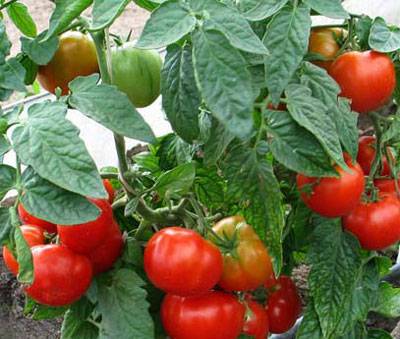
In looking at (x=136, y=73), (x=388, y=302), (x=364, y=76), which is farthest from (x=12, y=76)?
(x=388, y=302)

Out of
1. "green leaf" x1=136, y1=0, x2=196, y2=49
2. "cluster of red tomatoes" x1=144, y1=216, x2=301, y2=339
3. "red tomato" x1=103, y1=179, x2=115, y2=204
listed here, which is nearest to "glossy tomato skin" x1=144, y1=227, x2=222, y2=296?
"cluster of red tomatoes" x1=144, y1=216, x2=301, y2=339

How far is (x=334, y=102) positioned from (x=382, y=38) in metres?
0.12

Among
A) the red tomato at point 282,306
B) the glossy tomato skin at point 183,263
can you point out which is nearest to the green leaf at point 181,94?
the glossy tomato skin at point 183,263

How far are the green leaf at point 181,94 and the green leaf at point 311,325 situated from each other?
0.33 meters

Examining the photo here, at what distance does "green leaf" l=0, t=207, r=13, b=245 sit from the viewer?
2.00 feet

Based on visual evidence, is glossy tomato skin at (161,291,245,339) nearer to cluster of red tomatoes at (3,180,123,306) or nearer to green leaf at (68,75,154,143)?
cluster of red tomatoes at (3,180,123,306)

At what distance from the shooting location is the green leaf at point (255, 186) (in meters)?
0.64

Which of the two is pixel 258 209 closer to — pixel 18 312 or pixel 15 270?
pixel 15 270

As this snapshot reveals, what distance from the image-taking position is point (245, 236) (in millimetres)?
747

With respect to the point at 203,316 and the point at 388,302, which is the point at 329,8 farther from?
the point at 388,302

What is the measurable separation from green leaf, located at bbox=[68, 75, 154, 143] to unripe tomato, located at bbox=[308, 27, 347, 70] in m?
0.25

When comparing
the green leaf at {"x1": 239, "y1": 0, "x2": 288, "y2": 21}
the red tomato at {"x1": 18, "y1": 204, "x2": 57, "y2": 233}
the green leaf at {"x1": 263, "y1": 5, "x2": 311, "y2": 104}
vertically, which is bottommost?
the red tomato at {"x1": 18, "y1": 204, "x2": 57, "y2": 233}

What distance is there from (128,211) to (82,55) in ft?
0.59

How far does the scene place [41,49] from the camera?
0.73 m
